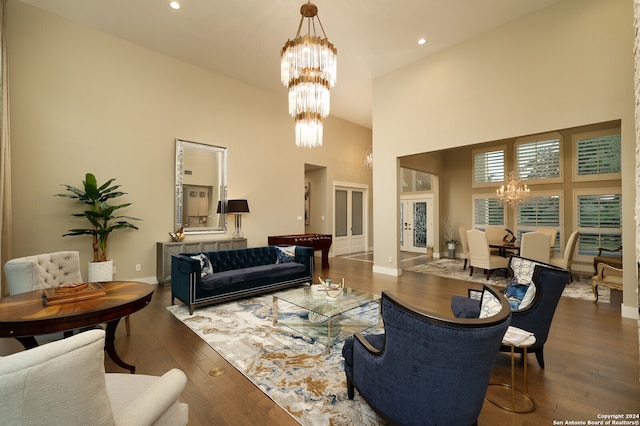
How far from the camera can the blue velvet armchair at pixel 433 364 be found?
1.26 metres

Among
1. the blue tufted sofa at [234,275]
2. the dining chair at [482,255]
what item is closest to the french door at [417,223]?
the dining chair at [482,255]

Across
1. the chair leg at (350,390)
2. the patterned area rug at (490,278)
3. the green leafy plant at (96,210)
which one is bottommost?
the patterned area rug at (490,278)

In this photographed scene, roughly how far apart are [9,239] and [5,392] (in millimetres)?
4472

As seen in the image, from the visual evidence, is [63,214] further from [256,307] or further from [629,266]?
[629,266]

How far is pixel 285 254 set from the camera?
5.12 meters

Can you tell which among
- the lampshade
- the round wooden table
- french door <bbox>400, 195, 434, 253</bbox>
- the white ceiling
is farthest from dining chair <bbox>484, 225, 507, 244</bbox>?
the round wooden table

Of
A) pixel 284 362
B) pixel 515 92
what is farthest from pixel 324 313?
pixel 515 92

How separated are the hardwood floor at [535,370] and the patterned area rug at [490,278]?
0.75 meters

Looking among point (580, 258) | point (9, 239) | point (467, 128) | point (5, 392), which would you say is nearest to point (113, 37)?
point (9, 239)

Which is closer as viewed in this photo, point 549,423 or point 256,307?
point 549,423

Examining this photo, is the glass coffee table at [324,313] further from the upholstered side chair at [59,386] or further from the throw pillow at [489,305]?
the upholstered side chair at [59,386]

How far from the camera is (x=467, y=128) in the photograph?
5.01 meters

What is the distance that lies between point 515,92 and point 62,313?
612cm

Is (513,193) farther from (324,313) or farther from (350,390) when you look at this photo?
(350,390)
